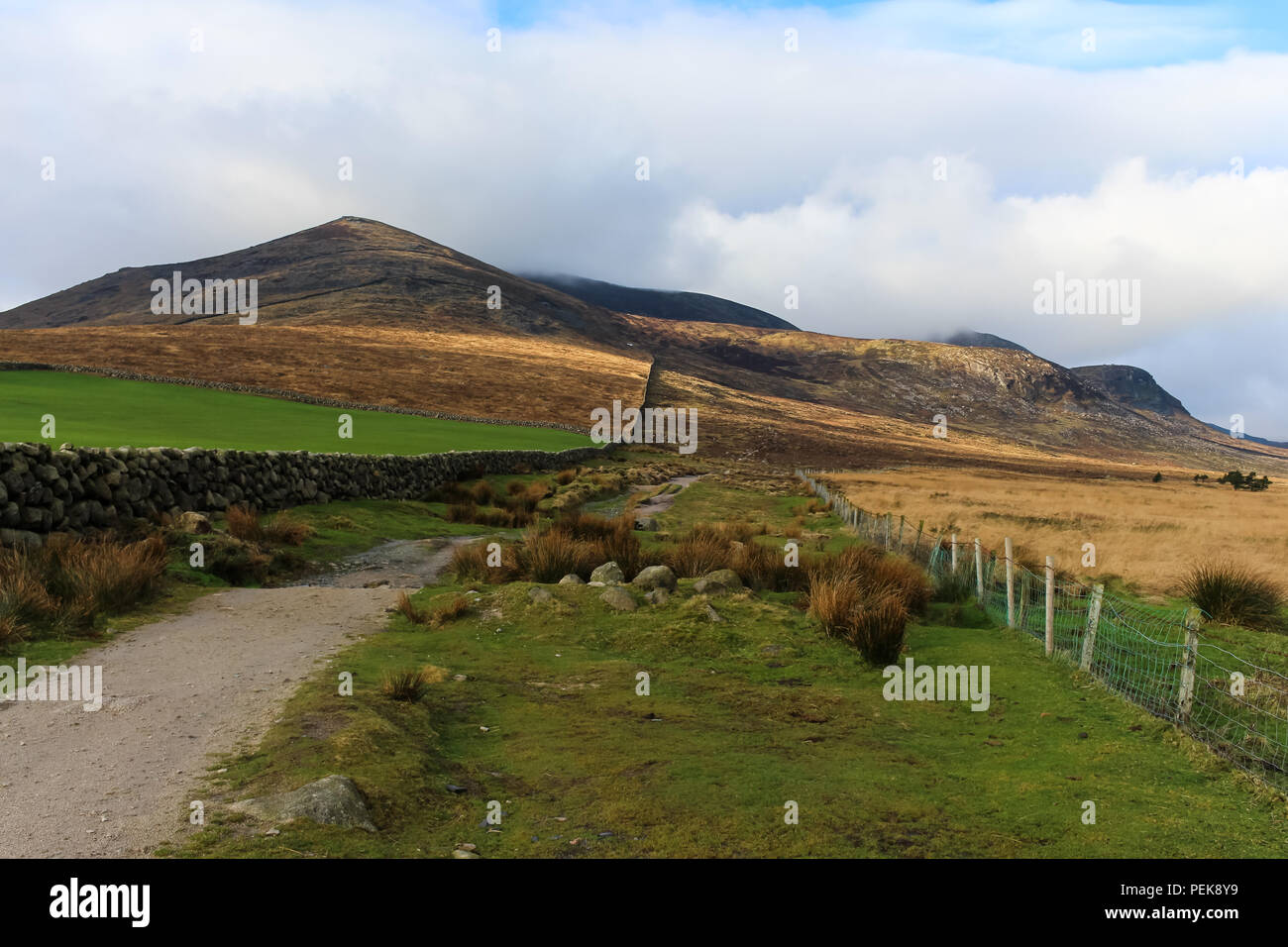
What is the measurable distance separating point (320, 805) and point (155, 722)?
8.80 feet

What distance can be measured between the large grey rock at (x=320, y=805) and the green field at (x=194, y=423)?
17.5 m

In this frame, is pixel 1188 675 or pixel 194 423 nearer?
pixel 1188 675

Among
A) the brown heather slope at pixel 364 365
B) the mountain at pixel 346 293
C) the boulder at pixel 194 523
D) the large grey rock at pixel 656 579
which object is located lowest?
the large grey rock at pixel 656 579

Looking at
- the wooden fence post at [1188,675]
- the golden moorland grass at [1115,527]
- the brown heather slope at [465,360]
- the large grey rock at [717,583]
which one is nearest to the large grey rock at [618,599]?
the large grey rock at [717,583]

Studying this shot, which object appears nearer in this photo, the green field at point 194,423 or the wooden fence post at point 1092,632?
the wooden fence post at point 1092,632

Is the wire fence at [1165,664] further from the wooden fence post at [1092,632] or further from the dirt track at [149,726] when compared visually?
the dirt track at [149,726]

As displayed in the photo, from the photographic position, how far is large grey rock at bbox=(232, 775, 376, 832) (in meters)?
5.18

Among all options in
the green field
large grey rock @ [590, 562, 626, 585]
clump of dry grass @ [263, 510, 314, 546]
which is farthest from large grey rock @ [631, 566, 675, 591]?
the green field

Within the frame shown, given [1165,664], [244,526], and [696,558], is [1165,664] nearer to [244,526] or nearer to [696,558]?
[696,558]

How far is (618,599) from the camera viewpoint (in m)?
12.2

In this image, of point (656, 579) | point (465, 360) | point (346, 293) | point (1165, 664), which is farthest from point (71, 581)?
point (346, 293)

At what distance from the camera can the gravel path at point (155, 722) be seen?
16.5 feet

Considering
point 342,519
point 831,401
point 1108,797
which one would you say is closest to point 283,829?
point 1108,797

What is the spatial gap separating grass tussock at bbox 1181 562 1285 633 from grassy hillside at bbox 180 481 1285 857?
4.77 meters
